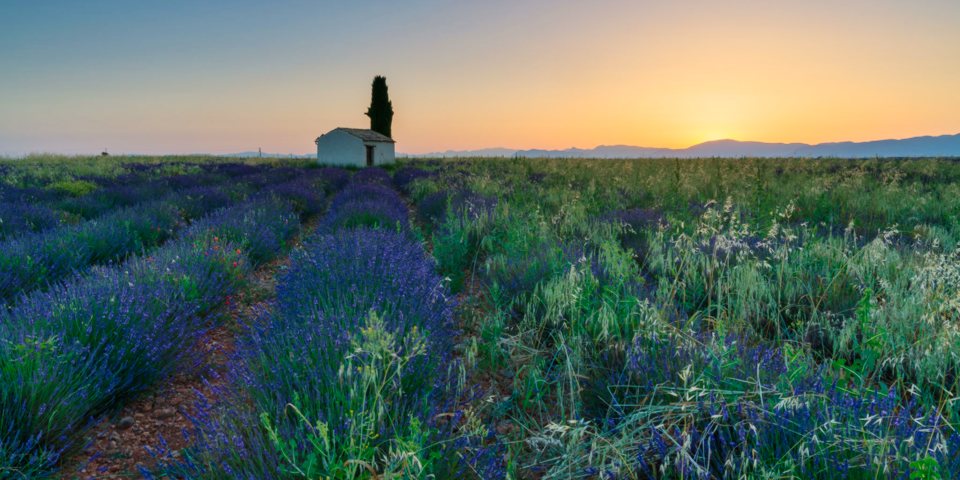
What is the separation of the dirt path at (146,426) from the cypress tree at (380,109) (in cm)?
4280

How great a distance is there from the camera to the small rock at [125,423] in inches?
112

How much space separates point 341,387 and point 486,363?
163 cm

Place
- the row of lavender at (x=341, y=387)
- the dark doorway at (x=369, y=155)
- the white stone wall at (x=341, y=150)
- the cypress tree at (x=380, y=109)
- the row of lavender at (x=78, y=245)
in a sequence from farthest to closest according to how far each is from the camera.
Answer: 1. the cypress tree at (x=380, y=109)
2. the dark doorway at (x=369, y=155)
3. the white stone wall at (x=341, y=150)
4. the row of lavender at (x=78, y=245)
5. the row of lavender at (x=341, y=387)

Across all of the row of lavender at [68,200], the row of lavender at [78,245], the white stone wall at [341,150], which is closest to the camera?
the row of lavender at [78,245]

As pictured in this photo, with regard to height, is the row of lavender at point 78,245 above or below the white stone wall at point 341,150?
below

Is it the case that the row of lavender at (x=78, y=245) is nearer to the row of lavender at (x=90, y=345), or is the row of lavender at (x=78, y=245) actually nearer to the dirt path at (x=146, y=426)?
the row of lavender at (x=90, y=345)

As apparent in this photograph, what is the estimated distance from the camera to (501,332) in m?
3.54

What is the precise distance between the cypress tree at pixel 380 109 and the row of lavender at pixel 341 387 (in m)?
42.6

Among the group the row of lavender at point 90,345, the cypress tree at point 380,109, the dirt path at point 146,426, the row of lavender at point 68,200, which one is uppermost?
the cypress tree at point 380,109

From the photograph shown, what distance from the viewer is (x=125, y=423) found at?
2857 millimetres

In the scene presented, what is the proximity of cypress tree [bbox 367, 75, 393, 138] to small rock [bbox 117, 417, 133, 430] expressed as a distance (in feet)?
143

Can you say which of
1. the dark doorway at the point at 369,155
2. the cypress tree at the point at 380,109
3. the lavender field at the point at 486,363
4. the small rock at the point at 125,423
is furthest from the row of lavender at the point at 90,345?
the cypress tree at the point at 380,109

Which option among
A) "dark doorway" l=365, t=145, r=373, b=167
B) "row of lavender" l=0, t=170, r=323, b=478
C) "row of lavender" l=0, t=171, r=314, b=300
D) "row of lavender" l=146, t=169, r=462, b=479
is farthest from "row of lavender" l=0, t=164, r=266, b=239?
"dark doorway" l=365, t=145, r=373, b=167

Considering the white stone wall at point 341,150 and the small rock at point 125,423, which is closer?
the small rock at point 125,423
